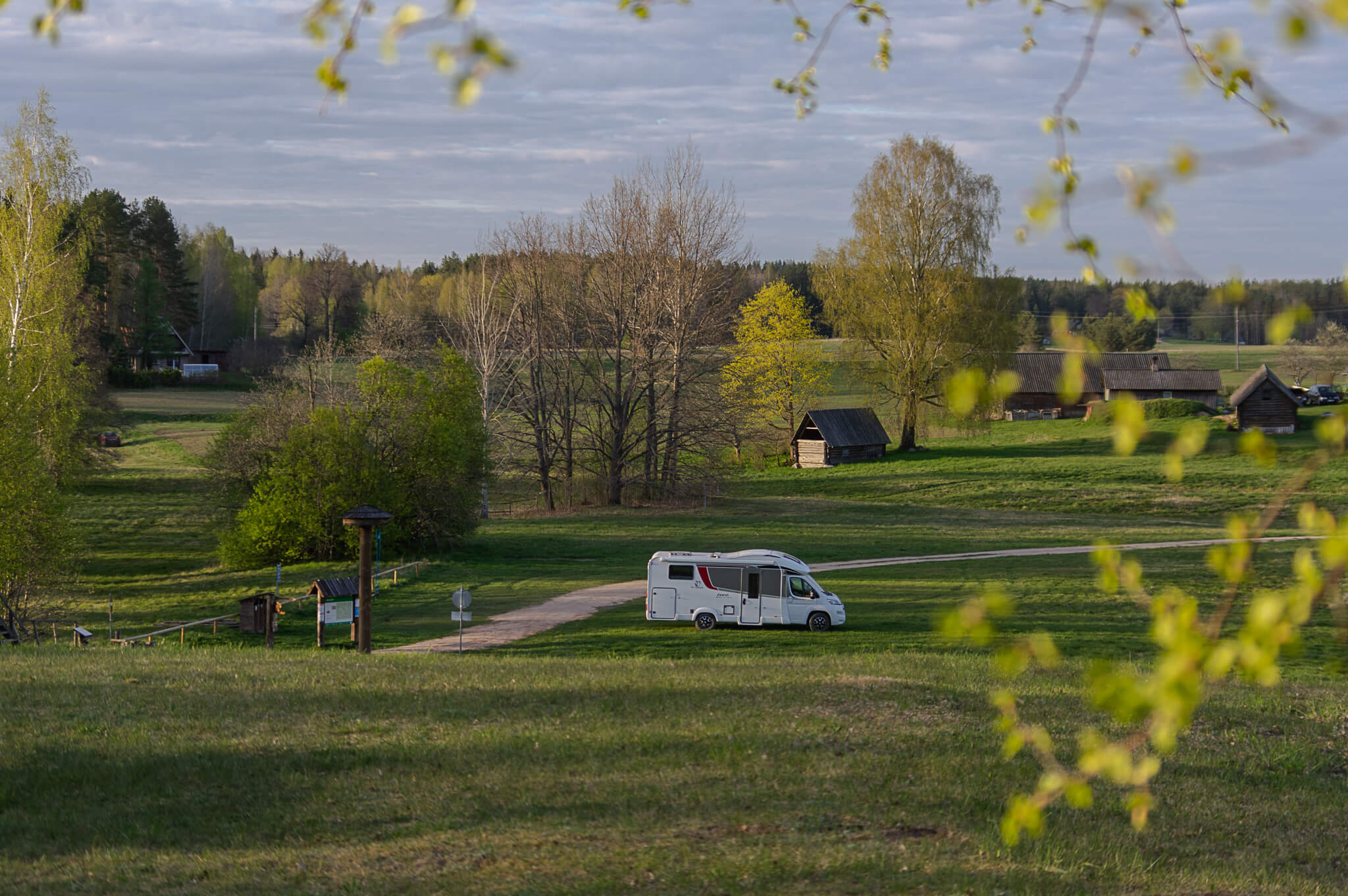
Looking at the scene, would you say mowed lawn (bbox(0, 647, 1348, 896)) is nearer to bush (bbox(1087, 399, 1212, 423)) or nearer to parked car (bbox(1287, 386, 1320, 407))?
bush (bbox(1087, 399, 1212, 423))

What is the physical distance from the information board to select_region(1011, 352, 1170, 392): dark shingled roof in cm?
6566

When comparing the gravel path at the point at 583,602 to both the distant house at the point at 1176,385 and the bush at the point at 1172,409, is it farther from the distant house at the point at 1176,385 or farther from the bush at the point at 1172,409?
the distant house at the point at 1176,385

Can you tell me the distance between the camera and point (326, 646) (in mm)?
22625

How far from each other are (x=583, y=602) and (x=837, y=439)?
126 feet

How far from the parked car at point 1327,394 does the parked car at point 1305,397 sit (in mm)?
286

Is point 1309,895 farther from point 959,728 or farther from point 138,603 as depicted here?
point 138,603

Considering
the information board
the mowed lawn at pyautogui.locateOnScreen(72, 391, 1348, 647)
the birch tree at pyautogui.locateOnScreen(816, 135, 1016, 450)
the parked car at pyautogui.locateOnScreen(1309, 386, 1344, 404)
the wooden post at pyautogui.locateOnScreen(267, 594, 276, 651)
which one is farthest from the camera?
the parked car at pyautogui.locateOnScreen(1309, 386, 1344, 404)

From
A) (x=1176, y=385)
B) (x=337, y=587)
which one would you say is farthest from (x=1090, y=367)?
(x=337, y=587)

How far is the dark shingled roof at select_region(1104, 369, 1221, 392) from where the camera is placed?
3172 inches

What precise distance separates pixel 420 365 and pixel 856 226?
28.4 metres

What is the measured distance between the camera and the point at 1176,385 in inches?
3182

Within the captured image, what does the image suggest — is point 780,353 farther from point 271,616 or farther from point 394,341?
point 271,616

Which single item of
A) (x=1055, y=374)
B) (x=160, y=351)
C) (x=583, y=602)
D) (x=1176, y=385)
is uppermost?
(x=160, y=351)

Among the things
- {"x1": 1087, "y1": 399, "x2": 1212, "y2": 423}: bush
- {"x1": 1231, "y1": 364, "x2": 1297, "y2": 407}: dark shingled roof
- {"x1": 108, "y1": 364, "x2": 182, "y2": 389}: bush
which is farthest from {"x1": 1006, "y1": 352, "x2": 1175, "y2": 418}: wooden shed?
{"x1": 108, "y1": 364, "x2": 182, "y2": 389}: bush
